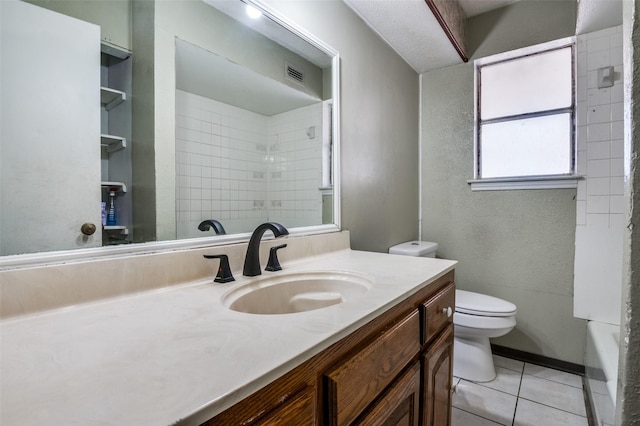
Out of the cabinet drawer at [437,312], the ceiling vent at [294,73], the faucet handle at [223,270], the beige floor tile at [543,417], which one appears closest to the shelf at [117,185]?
the faucet handle at [223,270]

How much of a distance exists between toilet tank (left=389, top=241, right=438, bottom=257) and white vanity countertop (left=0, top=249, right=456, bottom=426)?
3.77 ft

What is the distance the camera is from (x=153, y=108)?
3.25 feet

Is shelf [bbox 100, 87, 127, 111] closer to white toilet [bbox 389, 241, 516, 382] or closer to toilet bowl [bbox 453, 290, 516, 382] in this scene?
white toilet [bbox 389, 241, 516, 382]

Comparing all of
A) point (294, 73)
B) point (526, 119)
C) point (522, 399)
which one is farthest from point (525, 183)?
point (294, 73)

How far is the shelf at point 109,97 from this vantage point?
871 mm

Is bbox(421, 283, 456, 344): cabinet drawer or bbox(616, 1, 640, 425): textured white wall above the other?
bbox(616, 1, 640, 425): textured white wall

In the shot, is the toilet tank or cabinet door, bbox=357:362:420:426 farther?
the toilet tank

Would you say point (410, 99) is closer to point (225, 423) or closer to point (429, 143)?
point (429, 143)

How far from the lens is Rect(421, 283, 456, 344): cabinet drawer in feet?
3.03

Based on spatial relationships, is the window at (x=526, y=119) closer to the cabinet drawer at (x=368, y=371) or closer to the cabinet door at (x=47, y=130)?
the cabinet drawer at (x=368, y=371)

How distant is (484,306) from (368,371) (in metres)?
1.34

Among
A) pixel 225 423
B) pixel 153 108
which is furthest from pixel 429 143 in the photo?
Answer: pixel 225 423

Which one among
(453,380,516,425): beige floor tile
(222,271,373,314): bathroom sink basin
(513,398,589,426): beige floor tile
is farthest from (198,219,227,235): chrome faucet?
(513,398,589,426): beige floor tile

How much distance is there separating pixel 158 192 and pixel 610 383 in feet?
6.03
